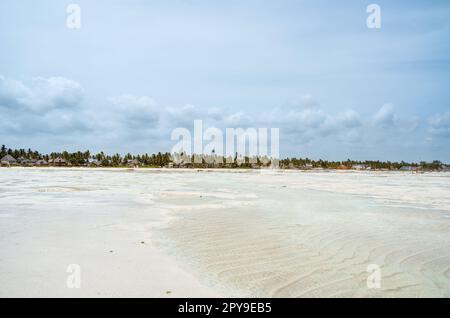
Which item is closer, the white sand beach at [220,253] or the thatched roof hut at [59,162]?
the white sand beach at [220,253]

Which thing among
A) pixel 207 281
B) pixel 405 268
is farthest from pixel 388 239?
pixel 207 281

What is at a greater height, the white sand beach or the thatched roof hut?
the thatched roof hut

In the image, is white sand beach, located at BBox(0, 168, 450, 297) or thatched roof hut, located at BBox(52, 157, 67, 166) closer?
white sand beach, located at BBox(0, 168, 450, 297)

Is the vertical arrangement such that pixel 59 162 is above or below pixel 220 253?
above

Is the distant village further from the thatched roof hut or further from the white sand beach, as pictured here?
the white sand beach

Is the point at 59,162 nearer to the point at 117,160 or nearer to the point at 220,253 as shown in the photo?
the point at 117,160

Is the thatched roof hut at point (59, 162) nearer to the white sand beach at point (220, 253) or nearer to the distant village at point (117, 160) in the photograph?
the distant village at point (117, 160)

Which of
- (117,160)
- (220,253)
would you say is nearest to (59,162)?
(117,160)

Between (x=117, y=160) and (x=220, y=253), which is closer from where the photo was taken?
(x=220, y=253)

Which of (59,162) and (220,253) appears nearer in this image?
(220,253)

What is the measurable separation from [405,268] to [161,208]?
916 cm

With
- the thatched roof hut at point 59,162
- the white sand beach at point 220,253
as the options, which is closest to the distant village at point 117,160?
the thatched roof hut at point 59,162

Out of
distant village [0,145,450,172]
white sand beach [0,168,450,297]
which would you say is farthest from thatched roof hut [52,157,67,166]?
white sand beach [0,168,450,297]
